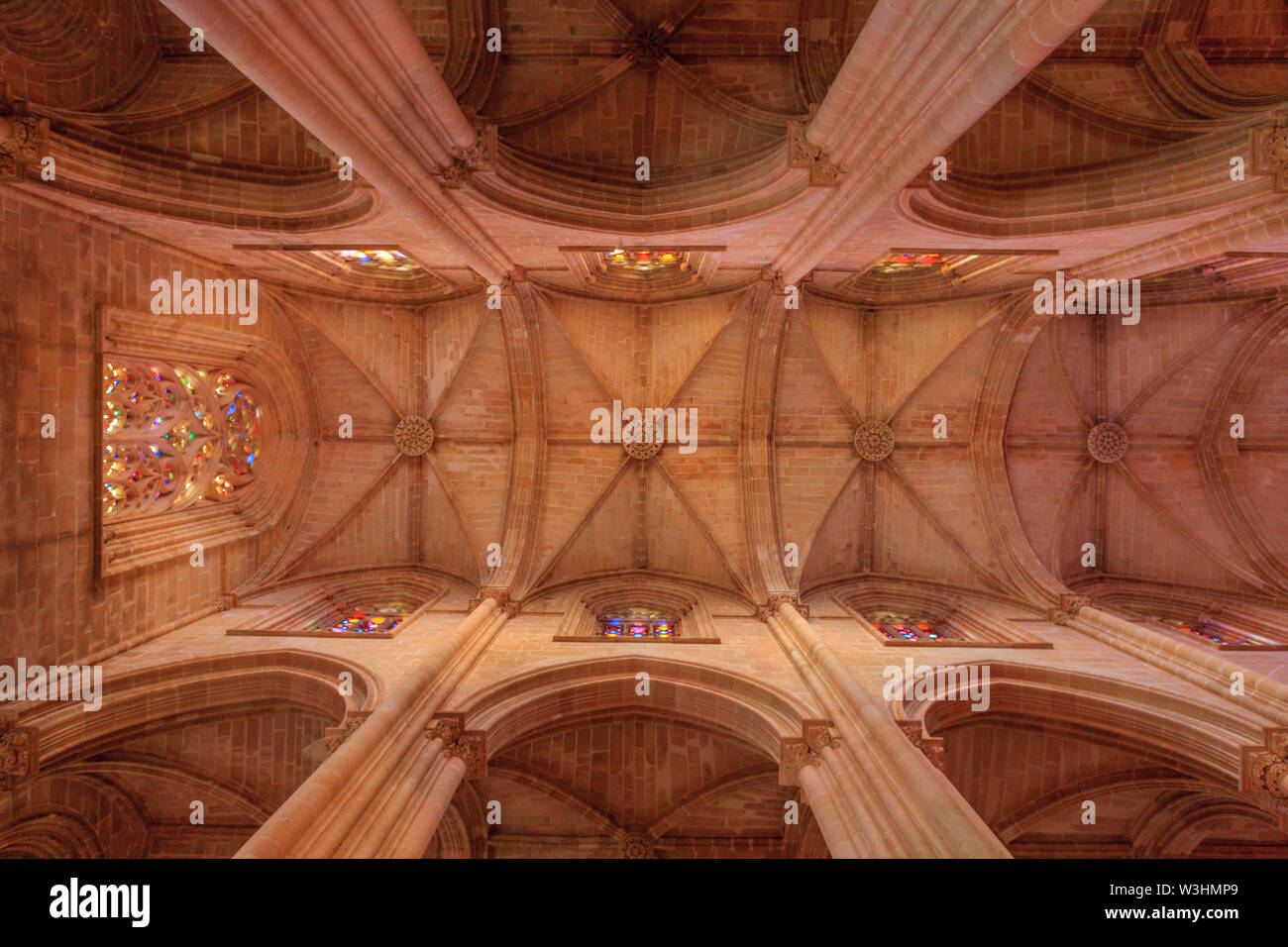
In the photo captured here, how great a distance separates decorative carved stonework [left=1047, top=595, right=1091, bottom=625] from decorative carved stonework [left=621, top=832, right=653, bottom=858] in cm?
824

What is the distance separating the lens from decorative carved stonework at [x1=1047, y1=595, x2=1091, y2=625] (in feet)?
38.1

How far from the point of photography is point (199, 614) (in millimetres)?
11172

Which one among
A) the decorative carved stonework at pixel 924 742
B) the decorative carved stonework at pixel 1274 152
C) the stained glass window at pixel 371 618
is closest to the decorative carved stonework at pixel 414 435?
the stained glass window at pixel 371 618

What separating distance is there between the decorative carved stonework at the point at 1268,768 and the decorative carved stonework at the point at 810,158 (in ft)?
26.3

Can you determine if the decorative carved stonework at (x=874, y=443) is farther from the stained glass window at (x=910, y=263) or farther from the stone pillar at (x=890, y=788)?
the stone pillar at (x=890, y=788)

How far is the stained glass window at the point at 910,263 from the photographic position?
473 inches

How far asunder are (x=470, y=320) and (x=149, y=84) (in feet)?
20.4

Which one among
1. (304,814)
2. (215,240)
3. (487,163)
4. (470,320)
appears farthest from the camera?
(470,320)
